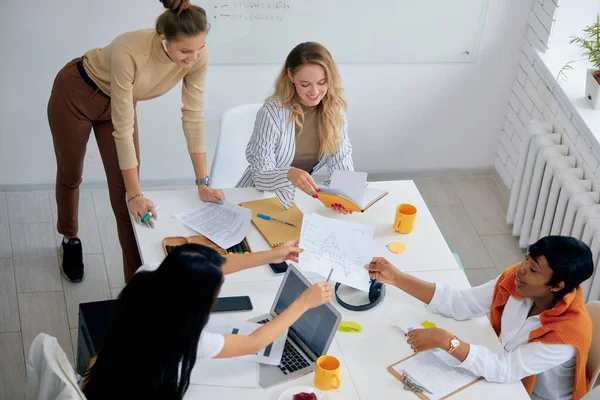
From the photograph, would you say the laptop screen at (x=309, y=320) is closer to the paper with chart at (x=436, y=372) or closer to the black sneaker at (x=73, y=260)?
the paper with chart at (x=436, y=372)

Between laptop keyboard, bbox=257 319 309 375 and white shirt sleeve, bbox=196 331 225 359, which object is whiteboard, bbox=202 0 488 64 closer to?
laptop keyboard, bbox=257 319 309 375

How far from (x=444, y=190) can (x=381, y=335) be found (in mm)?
2255

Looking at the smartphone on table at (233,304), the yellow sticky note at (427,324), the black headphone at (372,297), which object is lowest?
the yellow sticky note at (427,324)

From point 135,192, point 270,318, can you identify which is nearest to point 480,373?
point 270,318

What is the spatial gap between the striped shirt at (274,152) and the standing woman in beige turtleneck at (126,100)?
196 mm

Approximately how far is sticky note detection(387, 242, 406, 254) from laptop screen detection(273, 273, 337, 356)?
0.54 m

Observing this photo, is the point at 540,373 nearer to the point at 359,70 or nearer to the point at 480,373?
the point at 480,373

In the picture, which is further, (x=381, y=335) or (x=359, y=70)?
(x=359, y=70)

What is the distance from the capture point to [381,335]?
2.39 meters

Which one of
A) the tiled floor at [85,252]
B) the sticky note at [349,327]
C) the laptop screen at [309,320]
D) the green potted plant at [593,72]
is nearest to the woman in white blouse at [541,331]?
the sticky note at [349,327]

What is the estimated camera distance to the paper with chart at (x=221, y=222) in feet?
8.93

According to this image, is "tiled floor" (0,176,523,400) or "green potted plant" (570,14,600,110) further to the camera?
"green potted plant" (570,14,600,110)

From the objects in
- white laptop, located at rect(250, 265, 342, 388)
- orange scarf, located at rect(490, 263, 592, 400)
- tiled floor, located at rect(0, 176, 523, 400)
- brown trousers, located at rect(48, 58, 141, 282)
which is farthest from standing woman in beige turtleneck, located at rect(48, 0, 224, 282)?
orange scarf, located at rect(490, 263, 592, 400)

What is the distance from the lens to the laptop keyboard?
2.24 metres
